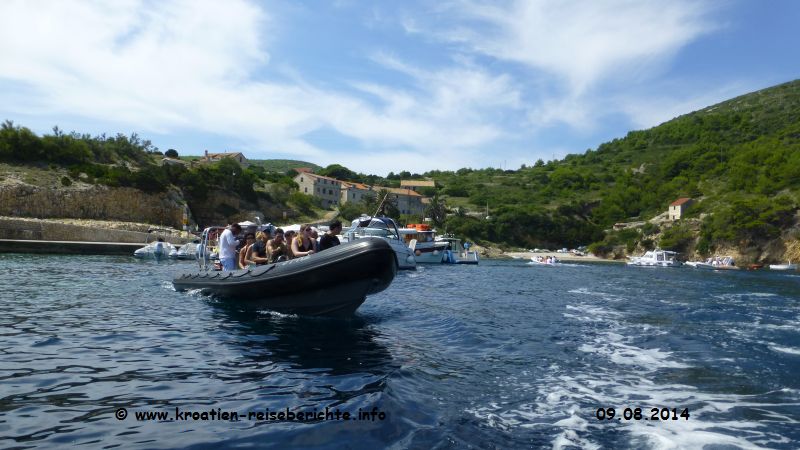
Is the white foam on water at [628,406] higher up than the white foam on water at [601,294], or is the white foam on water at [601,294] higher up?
the white foam on water at [628,406]

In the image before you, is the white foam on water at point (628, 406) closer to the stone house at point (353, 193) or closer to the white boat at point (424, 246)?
the white boat at point (424, 246)

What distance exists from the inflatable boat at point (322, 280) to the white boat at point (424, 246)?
1326 inches

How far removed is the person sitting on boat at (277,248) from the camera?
39.3 ft

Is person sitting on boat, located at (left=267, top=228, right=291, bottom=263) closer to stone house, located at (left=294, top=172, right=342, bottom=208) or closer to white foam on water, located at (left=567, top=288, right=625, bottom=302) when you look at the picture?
white foam on water, located at (left=567, top=288, right=625, bottom=302)

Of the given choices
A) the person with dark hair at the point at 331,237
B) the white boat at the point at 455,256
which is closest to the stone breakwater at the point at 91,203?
the white boat at the point at 455,256

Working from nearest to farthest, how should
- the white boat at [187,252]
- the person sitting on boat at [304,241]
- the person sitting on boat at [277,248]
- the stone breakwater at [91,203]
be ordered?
the person sitting on boat at [304,241]
the person sitting on boat at [277,248]
the white boat at [187,252]
the stone breakwater at [91,203]

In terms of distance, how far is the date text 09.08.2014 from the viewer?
18.4ft

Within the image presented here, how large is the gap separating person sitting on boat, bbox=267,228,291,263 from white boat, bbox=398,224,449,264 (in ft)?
107

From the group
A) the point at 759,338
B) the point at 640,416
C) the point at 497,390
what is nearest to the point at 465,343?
the point at 497,390

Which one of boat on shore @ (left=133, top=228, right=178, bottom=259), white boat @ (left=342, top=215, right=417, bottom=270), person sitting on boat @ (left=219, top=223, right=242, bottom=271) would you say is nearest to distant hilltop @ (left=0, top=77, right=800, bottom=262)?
boat on shore @ (left=133, top=228, right=178, bottom=259)

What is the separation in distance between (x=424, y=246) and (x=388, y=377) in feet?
131

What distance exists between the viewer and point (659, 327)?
480 inches

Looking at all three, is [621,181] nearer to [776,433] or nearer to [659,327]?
[659,327]

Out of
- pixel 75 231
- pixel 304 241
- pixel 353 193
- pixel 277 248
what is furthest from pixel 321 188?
pixel 304 241
